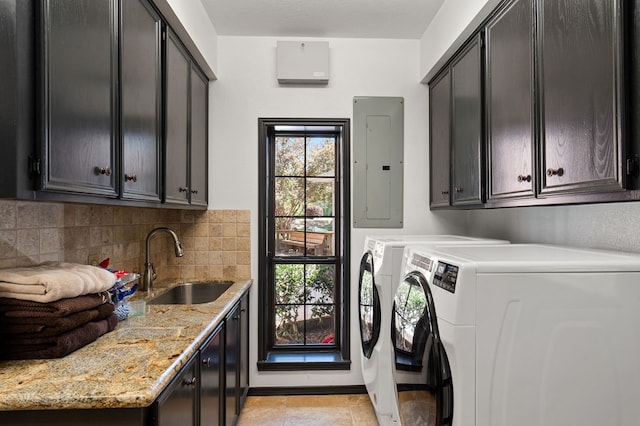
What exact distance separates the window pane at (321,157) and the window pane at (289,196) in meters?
0.14

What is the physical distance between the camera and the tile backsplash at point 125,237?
158 cm

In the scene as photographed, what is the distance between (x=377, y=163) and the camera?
10.3ft

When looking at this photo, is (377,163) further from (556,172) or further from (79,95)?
(79,95)

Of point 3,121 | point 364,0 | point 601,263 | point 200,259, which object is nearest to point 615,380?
point 601,263

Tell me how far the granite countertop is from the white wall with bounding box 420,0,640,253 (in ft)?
5.40

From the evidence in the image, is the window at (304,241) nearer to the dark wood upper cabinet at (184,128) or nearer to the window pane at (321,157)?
the window pane at (321,157)

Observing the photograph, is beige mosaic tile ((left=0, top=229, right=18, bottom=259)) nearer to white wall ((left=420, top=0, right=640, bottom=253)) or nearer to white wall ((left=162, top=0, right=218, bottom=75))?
white wall ((left=162, top=0, right=218, bottom=75))

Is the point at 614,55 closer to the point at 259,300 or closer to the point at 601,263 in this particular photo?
the point at 601,263

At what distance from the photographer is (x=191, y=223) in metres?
3.10

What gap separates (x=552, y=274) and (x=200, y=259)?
242cm

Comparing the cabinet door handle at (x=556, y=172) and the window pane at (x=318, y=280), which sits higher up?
the cabinet door handle at (x=556, y=172)

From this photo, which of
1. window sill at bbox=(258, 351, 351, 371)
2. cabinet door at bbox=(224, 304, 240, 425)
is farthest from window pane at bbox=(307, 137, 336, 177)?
window sill at bbox=(258, 351, 351, 371)

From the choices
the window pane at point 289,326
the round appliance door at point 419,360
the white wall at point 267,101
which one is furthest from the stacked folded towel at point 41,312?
the window pane at point 289,326

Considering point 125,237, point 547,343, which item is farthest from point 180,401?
point 125,237
